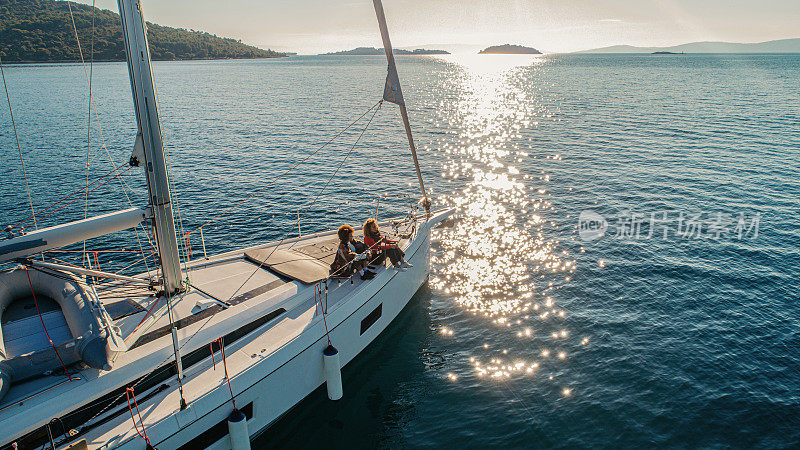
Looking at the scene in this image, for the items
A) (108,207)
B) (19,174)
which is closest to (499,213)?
(108,207)

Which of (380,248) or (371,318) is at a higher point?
(380,248)

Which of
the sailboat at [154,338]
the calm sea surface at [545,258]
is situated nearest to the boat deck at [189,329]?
the sailboat at [154,338]

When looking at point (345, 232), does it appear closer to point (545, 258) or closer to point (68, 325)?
point (68, 325)

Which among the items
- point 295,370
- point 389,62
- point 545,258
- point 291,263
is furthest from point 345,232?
point 545,258

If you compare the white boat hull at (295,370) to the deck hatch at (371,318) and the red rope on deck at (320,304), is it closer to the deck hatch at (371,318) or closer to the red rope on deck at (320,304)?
the deck hatch at (371,318)

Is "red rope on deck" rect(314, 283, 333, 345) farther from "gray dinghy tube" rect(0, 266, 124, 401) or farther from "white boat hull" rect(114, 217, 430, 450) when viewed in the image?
"gray dinghy tube" rect(0, 266, 124, 401)

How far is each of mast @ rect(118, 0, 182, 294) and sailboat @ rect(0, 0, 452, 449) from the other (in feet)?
0.07

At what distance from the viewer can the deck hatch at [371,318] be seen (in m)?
13.0

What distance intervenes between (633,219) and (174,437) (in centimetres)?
2338

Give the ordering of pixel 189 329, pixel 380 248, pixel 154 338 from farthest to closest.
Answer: pixel 380 248, pixel 189 329, pixel 154 338

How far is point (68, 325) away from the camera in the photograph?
9477 mm

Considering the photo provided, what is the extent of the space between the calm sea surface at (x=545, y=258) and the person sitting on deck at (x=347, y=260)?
2583 mm

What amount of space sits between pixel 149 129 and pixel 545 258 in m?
16.3

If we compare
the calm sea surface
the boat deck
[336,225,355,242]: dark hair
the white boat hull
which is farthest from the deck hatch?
[336,225,355,242]: dark hair
